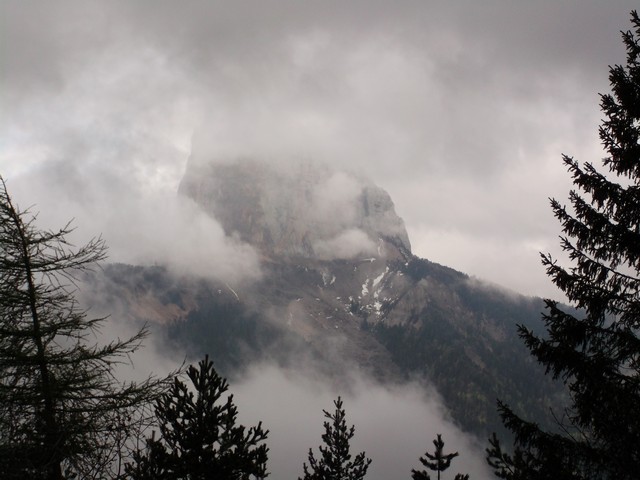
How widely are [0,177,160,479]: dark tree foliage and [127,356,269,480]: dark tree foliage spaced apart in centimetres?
120

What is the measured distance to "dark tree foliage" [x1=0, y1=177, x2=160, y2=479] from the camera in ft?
30.8

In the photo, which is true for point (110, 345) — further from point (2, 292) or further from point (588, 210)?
point (588, 210)

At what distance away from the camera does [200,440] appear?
11703 millimetres

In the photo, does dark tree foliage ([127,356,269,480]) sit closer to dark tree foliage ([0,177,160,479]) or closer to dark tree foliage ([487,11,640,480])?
dark tree foliage ([0,177,160,479])

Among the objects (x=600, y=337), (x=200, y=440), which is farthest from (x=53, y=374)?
(x=600, y=337)

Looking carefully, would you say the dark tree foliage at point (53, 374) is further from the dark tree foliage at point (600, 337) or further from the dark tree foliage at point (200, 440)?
the dark tree foliage at point (600, 337)

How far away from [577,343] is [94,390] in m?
10.7

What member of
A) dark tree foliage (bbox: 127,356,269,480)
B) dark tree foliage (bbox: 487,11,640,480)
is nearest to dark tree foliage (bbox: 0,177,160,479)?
dark tree foliage (bbox: 127,356,269,480)

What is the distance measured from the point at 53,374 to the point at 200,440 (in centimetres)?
396

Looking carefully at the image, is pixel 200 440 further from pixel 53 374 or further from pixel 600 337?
pixel 600 337

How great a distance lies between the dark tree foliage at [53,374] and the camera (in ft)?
30.8

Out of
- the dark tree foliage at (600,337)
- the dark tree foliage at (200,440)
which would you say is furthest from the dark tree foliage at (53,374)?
the dark tree foliage at (600,337)

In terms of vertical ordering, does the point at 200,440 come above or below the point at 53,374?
below

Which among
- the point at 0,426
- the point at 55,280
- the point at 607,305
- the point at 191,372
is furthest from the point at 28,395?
the point at 607,305
